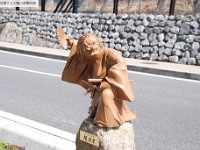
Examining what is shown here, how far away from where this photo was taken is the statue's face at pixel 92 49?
2.13m

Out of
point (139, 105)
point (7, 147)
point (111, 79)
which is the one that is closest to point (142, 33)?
point (139, 105)

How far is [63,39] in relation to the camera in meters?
2.34

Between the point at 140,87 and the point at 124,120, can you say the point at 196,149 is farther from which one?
the point at 140,87

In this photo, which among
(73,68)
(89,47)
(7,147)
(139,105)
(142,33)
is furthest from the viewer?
(142,33)

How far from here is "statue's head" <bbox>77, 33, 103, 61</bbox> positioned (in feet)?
6.98

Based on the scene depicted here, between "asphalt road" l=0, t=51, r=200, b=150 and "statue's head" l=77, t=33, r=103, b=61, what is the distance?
1.75m

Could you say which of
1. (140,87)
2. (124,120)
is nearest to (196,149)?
(124,120)

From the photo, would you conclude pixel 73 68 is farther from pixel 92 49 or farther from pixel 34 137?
pixel 34 137

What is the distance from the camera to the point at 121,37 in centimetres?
1102

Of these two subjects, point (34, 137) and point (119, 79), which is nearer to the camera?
point (119, 79)

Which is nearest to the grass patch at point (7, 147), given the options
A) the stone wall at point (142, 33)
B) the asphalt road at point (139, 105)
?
the asphalt road at point (139, 105)

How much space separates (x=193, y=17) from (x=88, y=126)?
8.15m

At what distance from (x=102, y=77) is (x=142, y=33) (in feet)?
27.5

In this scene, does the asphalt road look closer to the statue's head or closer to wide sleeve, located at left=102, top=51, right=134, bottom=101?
wide sleeve, located at left=102, top=51, right=134, bottom=101
